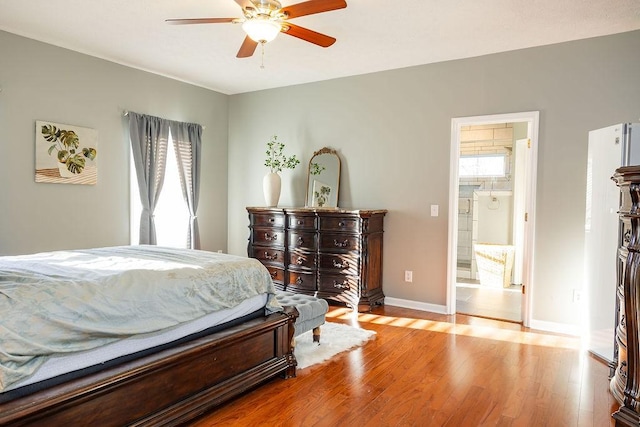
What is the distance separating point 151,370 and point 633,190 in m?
2.35

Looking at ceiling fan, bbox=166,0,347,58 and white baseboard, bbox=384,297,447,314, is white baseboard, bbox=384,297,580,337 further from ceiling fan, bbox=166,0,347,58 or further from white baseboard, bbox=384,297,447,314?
ceiling fan, bbox=166,0,347,58

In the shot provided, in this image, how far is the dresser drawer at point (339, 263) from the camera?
4.45m

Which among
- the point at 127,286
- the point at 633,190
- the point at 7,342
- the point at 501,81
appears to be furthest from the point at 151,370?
the point at 501,81

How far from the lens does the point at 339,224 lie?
14.8 ft

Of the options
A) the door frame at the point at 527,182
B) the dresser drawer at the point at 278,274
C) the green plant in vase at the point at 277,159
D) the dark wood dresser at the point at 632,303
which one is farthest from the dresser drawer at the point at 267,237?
the dark wood dresser at the point at 632,303

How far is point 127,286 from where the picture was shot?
200cm

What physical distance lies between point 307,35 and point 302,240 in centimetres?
238

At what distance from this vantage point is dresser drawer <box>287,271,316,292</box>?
4684 millimetres

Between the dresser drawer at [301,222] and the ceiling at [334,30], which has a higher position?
the ceiling at [334,30]

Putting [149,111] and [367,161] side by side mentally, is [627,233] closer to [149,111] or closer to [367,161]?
[367,161]

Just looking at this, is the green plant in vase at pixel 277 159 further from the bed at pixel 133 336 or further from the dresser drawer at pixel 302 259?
the bed at pixel 133 336

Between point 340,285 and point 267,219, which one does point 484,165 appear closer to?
point 340,285

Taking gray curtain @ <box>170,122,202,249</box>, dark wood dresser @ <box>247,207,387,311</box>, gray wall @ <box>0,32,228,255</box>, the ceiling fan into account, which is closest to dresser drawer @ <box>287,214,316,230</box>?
dark wood dresser @ <box>247,207,387,311</box>

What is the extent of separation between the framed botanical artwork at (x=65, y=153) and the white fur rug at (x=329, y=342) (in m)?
2.67
